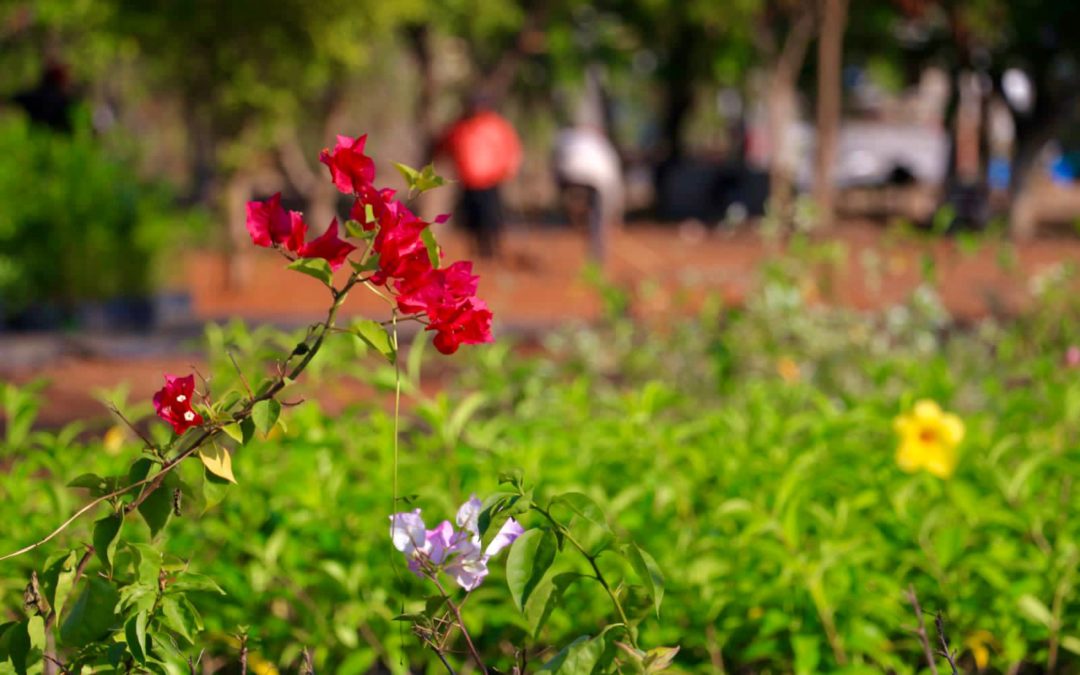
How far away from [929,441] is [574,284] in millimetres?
10834

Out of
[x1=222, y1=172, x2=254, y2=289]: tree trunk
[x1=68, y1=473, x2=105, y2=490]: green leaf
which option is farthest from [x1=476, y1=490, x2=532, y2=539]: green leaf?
[x1=222, y1=172, x2=254, y2=289]: tree trunk

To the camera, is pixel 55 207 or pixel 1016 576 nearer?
pixel 1016 576

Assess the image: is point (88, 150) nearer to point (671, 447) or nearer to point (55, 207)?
point (55, 207)

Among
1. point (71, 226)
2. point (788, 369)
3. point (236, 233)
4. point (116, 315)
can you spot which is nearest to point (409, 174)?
point (788, 369)

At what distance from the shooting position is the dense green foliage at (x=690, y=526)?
279 cm

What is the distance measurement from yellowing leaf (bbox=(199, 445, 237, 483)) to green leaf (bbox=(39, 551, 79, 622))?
7.6 inches

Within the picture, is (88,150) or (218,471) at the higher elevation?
(218,471)

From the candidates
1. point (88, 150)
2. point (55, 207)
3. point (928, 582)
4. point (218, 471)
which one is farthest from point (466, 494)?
point (88, 150)

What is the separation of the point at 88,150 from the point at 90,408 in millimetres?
4797

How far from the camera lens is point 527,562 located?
1815mm

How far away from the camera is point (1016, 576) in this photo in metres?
2.92

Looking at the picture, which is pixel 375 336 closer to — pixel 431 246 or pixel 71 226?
pixel 431 246

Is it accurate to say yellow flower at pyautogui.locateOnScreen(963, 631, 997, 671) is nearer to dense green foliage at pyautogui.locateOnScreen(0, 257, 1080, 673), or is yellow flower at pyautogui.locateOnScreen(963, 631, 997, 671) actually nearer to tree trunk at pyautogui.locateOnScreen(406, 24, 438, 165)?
dense green foliage at pyautogui.locateOnScreen(0, 257, 1080, 673)

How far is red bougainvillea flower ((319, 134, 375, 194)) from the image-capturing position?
6.07 ft
